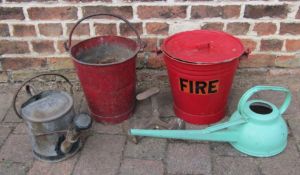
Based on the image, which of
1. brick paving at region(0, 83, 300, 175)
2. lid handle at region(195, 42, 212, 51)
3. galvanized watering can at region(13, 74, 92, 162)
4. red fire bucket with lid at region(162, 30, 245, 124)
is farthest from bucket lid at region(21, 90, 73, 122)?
lid handle at region(195, 42, 212, 51)

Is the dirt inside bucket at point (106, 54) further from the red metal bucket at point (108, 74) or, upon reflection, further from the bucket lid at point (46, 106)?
the bucket lid at point (46, 106)

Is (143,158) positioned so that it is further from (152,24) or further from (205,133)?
(152,24)

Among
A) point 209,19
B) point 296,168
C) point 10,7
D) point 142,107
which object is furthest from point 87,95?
point 296,168

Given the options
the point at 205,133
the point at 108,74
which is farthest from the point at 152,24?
the point at 205,133

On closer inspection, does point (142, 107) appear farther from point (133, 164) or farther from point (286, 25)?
point (286, 25)

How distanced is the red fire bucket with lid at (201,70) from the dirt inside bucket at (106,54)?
30 cm

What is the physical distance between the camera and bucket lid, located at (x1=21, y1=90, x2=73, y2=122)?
69.5 inches

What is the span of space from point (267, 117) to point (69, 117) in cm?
103

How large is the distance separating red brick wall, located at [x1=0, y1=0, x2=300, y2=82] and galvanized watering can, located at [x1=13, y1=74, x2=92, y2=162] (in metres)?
0.52

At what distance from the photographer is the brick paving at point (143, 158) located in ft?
5.92

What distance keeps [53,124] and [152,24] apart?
34.6 inches

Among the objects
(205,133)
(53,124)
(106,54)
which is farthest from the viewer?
(106,54)

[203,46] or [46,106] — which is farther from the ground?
[203,46]

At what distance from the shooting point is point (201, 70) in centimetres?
183
